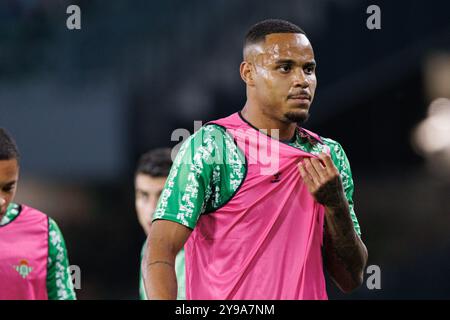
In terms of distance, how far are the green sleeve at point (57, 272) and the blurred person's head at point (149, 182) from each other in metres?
0.86

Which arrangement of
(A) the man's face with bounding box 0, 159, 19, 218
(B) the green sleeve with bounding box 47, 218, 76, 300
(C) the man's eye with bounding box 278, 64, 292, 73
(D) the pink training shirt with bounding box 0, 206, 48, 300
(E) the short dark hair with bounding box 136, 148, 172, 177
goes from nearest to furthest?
1. (C) the man's eye with bounding box 278, 64, 292, 73
2. (A) the man's face with bounding box 0, 159, 19, 218
3. (D) the pink training shirt with bounding box 0, 206, 48, 300
4. (B) the green sleeve with bounding box 47, 218, 76, 300
5. (E) the short dark hair with bounding box 136, 148, 172, 177

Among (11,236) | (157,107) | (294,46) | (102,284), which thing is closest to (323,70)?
(157,107)

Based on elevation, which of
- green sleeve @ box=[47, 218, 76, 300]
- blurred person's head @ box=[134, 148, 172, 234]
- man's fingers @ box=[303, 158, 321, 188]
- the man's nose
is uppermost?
the man's nose

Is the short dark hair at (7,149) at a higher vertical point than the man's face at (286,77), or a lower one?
lower

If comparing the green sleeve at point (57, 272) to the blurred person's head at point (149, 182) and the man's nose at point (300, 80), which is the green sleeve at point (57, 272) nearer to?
the blurred person's head at point (149, 182)

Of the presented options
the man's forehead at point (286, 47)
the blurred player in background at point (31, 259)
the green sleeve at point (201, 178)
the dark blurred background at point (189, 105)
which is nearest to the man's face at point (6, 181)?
the blurred player in background at point (31, 259)

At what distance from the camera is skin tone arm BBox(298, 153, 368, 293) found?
273 cm

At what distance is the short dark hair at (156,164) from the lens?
5.00 m

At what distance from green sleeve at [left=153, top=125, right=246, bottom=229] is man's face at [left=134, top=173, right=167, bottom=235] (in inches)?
82.0

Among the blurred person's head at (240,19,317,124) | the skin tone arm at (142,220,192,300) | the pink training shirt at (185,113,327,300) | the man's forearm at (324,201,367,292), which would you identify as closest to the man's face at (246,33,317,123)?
the blurred person's head at (240,19,317,124)

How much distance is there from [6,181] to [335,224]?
1430 mm

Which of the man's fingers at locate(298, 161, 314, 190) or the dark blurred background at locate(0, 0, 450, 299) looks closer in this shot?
the man's fingers at locate(298, 161, 314, 190)

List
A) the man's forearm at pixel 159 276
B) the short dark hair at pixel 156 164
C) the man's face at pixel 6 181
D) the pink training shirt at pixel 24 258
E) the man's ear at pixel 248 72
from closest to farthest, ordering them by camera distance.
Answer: the man's forearm at pixel 159 276, the man's ear at pixel 248 72, the man's face at pixel 6 181, the pink training shirt at pixel 24 258, the short dark hair at pixel 156 164

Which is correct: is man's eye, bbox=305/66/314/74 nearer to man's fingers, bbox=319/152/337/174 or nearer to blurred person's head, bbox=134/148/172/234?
man's fingers, bbox=319/152/337/174
